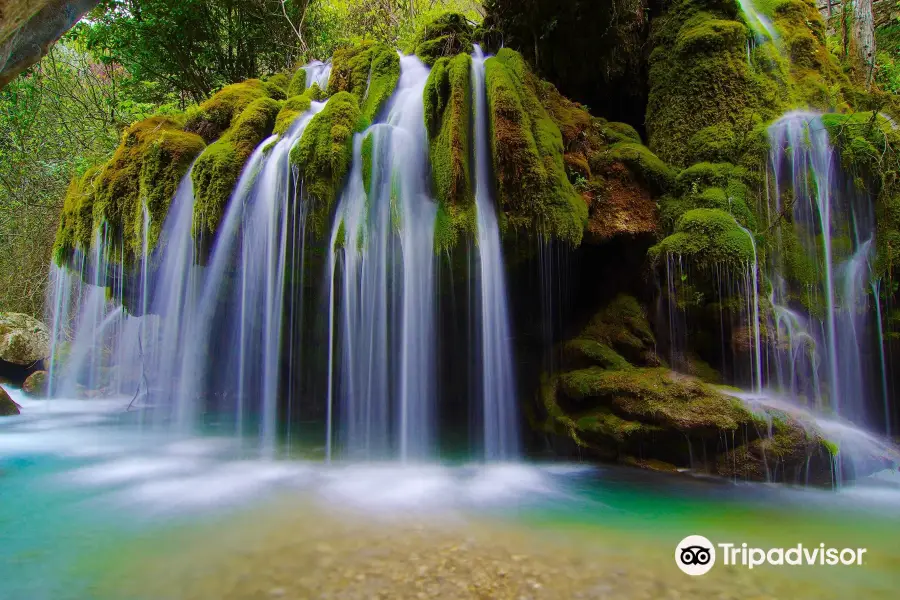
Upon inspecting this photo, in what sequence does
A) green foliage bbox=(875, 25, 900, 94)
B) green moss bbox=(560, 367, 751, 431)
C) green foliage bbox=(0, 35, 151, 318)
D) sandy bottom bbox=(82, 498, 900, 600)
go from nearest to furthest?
sandy bottom bbox=(82, 498, 900, 600) → green moss bbox=(560, 367, 751, 431) → green foliage bbox=(875, 25, 900, 94) → green foliage bbox=(0, 35, 151, 318)

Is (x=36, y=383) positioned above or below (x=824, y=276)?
below

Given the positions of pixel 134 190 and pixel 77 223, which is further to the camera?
pixel 77 223

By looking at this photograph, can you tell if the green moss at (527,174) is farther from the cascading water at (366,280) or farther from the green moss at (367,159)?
the green moss at (367,159)

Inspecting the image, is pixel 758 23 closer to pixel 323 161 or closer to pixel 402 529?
pixel 323 161

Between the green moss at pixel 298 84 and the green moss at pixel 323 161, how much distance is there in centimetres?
318

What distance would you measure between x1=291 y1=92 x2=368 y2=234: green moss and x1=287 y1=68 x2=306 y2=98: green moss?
3182 millimetres

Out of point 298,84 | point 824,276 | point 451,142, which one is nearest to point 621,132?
point 451,142

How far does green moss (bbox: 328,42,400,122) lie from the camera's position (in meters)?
7.22

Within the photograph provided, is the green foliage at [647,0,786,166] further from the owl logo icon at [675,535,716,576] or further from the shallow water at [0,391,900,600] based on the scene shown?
the owl logo icon at [675,535,716,576]

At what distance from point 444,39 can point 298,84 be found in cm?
274

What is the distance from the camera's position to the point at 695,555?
333 cm

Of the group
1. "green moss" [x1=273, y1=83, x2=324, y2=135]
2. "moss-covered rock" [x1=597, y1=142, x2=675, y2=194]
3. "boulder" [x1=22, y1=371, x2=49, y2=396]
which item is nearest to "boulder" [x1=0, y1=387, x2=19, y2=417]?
"boulder" [x1=22, y1=371, x2=49, y2=396]

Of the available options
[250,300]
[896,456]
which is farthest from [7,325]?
[896,456]

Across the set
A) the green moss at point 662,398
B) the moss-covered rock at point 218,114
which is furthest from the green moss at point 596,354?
the moss-covered rock at point 218,114
